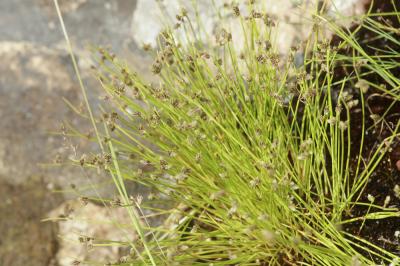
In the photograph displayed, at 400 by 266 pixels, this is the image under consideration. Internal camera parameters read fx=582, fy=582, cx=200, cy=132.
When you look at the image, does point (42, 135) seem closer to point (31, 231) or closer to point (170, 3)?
point (31, 231)

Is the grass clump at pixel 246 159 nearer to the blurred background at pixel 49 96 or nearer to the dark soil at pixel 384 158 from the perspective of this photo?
the dark soil at pixel 384 158

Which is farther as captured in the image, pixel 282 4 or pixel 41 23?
pixel 41 23

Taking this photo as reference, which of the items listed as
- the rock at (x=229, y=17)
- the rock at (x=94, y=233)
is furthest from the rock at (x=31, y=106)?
the rock at (x=229, y=17)

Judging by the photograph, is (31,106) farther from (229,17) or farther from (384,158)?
(384,158)

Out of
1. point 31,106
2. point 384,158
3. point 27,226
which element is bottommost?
point 384,158

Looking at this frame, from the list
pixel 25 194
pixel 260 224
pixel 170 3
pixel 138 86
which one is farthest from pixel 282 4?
pixel 25 194

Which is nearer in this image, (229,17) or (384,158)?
(384,158)

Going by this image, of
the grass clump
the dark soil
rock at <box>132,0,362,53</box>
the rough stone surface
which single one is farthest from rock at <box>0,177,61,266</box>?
the dark soil

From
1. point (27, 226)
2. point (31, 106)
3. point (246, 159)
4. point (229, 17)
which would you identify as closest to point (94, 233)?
point (27, 226)
